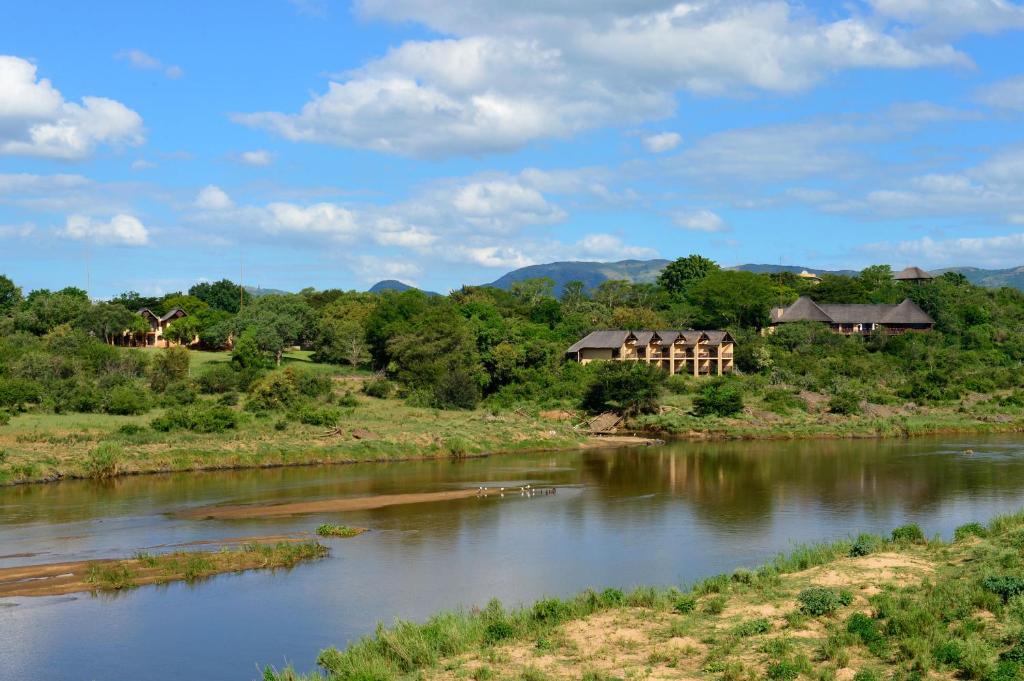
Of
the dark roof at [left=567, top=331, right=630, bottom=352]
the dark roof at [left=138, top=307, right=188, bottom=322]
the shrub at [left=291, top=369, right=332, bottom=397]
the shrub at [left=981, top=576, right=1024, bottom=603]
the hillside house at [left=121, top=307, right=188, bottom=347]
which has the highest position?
the dark roof at [left=138, top=307, right=188, bottom=322]

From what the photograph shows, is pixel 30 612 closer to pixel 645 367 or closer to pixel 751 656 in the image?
pixel 751 656

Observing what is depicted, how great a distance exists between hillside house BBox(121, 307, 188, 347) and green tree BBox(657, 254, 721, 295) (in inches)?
2235

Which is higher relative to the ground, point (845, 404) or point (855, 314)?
point (855, 314)

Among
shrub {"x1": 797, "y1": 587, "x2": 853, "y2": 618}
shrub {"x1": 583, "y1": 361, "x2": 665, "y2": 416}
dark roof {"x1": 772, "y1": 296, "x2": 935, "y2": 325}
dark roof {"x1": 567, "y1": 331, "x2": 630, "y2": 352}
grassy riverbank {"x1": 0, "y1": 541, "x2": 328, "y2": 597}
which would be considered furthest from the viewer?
dark roof {"x1": 772, "y1": 296, "x2": 935, "y2": 325}

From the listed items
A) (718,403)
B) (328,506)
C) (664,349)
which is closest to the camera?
(328,506)

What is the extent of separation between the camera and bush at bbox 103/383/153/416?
186 feet

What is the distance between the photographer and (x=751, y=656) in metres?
17.6

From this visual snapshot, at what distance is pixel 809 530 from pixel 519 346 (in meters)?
44.5

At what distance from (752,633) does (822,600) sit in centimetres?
201

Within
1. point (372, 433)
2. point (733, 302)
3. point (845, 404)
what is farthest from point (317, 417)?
point (733, 302)

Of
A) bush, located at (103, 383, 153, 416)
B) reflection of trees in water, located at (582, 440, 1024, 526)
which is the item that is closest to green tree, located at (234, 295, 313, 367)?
bush, located at (103, 383, 153, 416)

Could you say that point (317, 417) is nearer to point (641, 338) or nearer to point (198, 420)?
point (198, 420)

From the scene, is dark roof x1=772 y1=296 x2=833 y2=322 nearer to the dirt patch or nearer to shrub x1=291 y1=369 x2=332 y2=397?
shrub x1=291 y1=369 x2=332 y2=397

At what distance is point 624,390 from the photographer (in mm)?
65875
